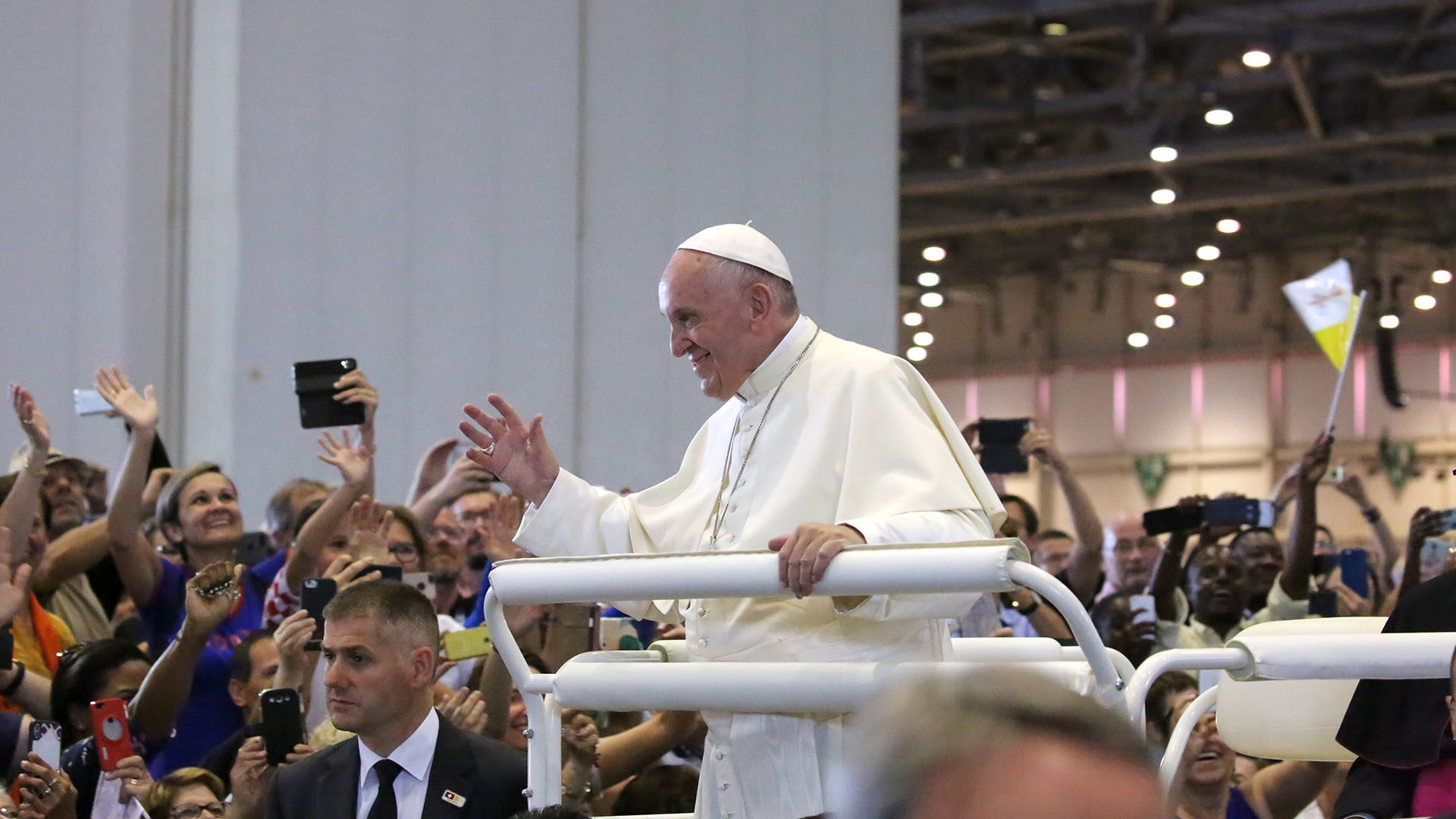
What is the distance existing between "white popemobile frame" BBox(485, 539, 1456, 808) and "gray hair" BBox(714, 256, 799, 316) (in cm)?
73

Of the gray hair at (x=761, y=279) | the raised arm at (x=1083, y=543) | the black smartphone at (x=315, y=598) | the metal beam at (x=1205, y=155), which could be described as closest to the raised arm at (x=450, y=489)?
the black smartphone at (x=315, y=598)

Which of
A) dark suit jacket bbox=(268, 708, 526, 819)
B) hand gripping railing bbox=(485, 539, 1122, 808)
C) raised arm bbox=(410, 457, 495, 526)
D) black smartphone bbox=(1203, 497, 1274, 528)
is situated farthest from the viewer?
black smartphone bbox=(1203, 497, 1274, 528)

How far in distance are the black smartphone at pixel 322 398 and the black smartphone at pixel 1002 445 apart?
2.14 metres

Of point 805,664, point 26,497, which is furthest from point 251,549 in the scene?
point 805,664

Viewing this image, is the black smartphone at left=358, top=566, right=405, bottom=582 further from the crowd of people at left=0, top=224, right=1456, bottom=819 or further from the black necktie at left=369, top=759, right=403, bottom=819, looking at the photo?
the black necktie at left=369, top=759, right=403, bottom=819

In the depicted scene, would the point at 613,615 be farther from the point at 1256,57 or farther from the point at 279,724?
the point at 1256,57

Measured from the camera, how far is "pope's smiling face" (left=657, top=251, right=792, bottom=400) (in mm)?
2949

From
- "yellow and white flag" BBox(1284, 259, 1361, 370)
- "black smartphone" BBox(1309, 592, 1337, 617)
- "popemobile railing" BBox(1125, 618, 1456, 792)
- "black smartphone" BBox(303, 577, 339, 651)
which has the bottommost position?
"black smartphone" BBox(1309, 592, 1337, 617)

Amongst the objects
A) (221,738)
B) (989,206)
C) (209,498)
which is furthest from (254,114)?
(989,206)

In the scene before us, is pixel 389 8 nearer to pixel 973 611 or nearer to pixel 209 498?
pixel 209 498

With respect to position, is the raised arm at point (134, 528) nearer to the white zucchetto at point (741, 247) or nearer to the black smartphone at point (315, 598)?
the black smartphone at point (315, 598)

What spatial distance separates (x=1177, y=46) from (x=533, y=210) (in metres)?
7.79

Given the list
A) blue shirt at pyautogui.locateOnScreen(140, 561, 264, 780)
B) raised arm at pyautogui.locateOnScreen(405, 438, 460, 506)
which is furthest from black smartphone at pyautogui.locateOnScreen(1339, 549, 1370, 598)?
blue shirt at pyautogui.locateOnScreen(140, 561, 264, 780)

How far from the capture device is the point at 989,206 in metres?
19.0
